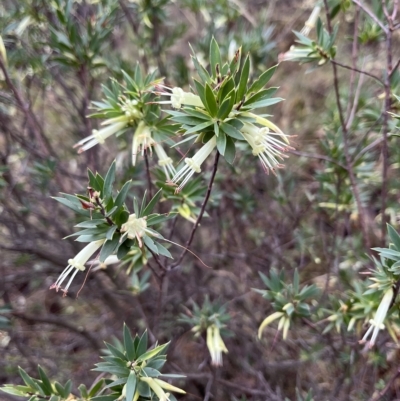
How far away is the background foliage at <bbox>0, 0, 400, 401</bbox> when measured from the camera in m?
1.74

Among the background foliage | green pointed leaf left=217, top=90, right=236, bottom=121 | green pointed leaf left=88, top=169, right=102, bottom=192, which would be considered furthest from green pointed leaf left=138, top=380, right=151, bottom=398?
green pointed leaf left=217, top=90, right=236, bottom=121

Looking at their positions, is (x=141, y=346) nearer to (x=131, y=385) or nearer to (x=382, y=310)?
(x=131, y=385)

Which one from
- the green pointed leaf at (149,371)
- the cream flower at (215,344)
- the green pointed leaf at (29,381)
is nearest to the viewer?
the green pointed leaf at (149,371)

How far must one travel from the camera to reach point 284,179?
2.82 m

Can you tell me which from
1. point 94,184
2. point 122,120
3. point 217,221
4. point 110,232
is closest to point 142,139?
point 122,120

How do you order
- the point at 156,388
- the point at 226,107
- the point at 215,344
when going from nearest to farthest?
the point at 226,107 < the point at 156,388 < the point at 215,344

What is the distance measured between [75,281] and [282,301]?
1.84 m

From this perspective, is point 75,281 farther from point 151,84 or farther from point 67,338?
point 151,84

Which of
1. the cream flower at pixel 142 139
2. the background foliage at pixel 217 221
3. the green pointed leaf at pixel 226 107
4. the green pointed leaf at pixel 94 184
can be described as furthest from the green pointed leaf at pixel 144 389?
the green pointed leaf at pixel 226 107

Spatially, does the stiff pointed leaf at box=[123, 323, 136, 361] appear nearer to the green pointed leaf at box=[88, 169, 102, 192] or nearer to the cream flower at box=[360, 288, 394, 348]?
the green pointed leaf at box=[88, 169, 102, 192]

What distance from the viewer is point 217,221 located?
2910 mm

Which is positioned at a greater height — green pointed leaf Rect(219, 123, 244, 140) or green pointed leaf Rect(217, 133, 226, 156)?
green pointed leaf Rect(219, 123, 244, 140)

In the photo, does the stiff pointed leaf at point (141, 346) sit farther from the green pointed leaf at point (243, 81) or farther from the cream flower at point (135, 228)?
the green pointed leaf at point (243, 81)

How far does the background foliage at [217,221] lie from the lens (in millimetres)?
1736
